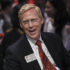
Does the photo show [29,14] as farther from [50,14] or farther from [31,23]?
[50,14]

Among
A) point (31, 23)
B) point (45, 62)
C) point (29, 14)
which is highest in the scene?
point (29, 14)

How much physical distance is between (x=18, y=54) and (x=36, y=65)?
234mm

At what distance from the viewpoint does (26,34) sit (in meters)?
3.03

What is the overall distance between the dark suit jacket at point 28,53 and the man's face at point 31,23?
0.14 metres

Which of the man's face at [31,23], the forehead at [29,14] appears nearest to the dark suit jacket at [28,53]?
the man's face at [31,23]

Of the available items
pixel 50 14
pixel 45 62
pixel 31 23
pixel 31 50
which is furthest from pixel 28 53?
pixel 50 14

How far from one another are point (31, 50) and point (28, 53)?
0.05 metres

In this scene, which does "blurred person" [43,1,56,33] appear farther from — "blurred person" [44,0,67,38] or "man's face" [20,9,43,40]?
"man's face" [20,9,43,40]

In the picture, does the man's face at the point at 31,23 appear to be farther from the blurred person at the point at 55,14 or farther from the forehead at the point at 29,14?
the blurred person at the point at 55,14

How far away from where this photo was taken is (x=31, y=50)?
296cm

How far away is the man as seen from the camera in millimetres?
2844

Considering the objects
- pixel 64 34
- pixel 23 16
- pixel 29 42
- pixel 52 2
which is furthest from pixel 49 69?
pixel 52 2

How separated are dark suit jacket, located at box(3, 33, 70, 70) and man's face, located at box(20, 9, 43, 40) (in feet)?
0.44

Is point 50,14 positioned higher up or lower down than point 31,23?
lower down
